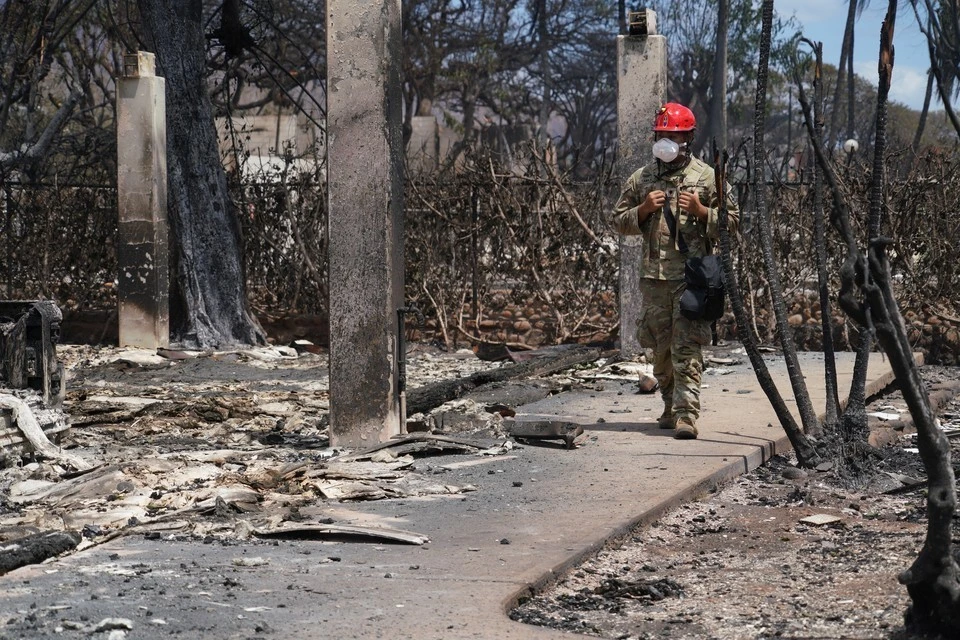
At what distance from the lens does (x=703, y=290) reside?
7.59 metres

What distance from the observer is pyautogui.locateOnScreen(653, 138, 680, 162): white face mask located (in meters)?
7.71

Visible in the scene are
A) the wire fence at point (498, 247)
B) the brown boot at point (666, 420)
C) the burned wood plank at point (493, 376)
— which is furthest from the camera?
the wire fence at point (498, 247)

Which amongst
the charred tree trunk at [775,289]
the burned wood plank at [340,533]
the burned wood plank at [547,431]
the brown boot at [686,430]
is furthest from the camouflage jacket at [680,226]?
the burned wood plank at [340,533]

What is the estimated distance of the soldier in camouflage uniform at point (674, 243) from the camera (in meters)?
7.76

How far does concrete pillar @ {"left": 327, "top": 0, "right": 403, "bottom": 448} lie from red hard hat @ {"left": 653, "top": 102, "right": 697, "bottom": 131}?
155 cm

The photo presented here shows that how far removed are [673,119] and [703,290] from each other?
104 cm

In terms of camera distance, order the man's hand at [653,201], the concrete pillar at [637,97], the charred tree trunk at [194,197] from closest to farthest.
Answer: the man's hand at [653,201] < the concrete pillar at [637,97] < the charred tree trunk at [194,197]

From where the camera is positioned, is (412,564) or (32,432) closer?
(412,564)

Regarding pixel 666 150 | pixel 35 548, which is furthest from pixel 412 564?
pixel 666 150

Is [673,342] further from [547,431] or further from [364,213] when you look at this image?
[364,213]

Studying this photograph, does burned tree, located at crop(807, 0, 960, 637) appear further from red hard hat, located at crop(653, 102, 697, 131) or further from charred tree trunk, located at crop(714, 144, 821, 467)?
red hard hat, located at crop(653, 102, 697, 131)

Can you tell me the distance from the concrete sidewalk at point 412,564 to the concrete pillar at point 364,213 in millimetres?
715

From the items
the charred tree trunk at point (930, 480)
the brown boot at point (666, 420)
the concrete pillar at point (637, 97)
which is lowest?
the brown boot at point (666, 420)

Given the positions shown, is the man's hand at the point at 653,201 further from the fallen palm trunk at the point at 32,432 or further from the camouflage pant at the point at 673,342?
the fallen palm trunk at the point at 32,432
